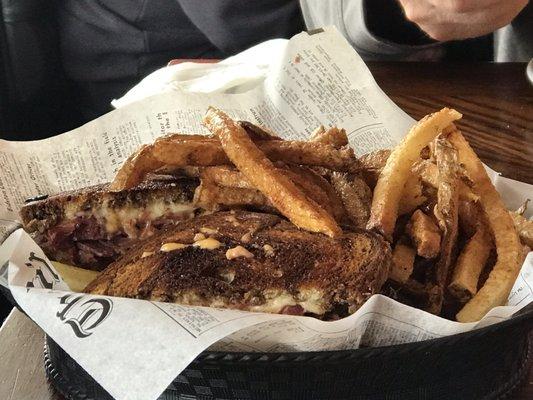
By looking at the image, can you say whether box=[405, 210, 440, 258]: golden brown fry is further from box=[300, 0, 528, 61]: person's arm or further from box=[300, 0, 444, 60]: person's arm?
box=[300, 0, 444, 60]: person's arm

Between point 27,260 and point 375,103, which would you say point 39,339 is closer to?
point 27,260

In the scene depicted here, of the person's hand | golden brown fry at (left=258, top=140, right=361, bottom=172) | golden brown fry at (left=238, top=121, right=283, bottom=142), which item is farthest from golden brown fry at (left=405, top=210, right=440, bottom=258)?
the person's hand

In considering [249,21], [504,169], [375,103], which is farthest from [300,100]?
[249,21]

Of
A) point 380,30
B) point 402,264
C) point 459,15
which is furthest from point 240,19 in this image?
point 402,264

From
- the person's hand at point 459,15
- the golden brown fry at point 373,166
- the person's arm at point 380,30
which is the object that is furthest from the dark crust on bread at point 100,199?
the person's arm at point 380,30

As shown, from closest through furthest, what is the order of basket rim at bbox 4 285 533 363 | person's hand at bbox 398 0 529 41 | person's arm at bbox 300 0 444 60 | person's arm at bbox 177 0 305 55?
basket rim at bbox 4 285 533 363
person's hand at bbox 398 0 529 41
person's arm at bbox 300 0 444 60
person's arm at bbox 177 0 305 55

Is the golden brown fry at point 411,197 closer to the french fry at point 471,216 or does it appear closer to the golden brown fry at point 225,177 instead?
the french fry at point 471,216
